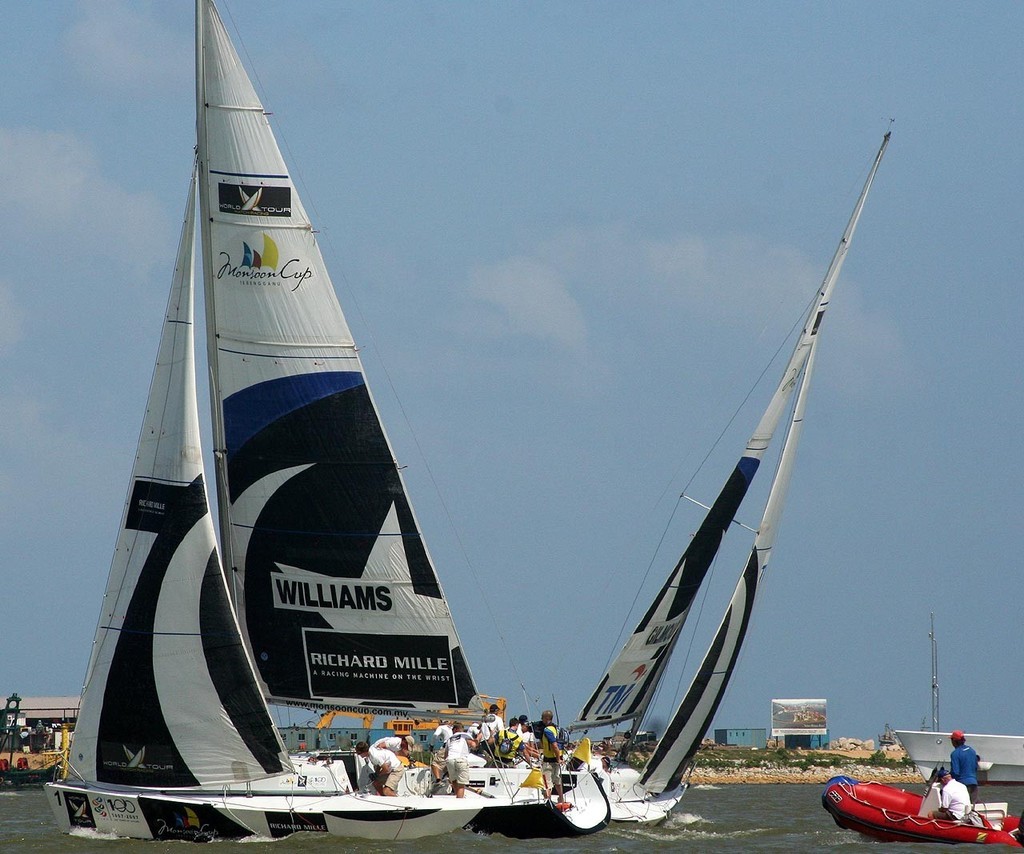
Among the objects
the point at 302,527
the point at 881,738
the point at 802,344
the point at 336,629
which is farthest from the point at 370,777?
the point at 881,738

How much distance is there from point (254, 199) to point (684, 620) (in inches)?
425

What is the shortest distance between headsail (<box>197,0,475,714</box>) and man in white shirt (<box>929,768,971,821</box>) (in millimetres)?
7155

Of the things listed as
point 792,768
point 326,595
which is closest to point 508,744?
point 326,595

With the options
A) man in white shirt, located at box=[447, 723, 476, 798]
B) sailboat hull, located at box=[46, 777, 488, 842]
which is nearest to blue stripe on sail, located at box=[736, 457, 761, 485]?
man in white shirt, located at box=[447, 723, 476, 798]

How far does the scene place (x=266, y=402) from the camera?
74.3 ft

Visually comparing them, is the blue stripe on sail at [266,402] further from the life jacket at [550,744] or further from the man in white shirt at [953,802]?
the man in white shirt at [953,802]

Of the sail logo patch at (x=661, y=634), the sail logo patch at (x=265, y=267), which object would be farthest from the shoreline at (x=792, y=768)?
the sail logo patch at (x=265, y=267)

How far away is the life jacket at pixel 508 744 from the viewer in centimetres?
2252

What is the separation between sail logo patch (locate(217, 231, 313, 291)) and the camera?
74.2 feet

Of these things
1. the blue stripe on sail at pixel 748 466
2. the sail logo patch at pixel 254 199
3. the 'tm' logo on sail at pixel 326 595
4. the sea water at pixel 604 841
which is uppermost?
the sail logo patch at pixel 254 199

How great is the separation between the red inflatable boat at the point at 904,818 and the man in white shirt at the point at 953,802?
0.33 ft

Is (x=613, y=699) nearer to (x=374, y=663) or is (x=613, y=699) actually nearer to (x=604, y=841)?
(x=604, y=841)

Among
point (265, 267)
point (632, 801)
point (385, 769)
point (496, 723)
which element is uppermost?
point (265, 267)

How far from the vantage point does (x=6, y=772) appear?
5481 centimetres
